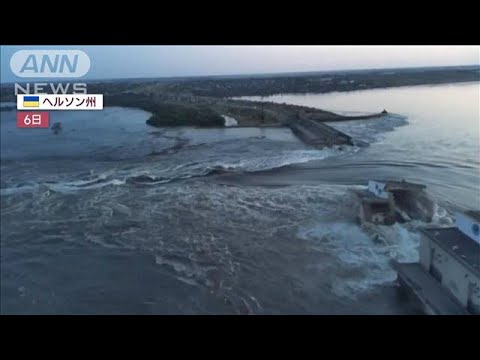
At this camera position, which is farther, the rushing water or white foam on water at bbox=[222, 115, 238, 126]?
white foam on water at bbox=[222, 115, 238, 126]

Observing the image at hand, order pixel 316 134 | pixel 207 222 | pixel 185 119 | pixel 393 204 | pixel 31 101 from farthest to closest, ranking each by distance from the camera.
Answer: pixel 185 119, pixel 316 134, pixel 207 222, pixel 393 204, pixel 31 101

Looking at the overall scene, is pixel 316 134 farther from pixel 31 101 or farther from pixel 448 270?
pixel 31 101

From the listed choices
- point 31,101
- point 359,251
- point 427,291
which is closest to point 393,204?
point 359,251

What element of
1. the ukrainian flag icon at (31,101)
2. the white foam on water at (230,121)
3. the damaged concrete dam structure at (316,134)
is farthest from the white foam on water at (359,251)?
the white foam on water at (230,121)

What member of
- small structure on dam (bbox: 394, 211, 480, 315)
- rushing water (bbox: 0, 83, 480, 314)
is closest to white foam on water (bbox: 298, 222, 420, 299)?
rushing water (bbox: 0, 83, 480, 314)

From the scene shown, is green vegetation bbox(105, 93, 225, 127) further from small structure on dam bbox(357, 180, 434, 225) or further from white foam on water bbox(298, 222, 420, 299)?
white foam on water bbox(298, 222, 420, 299)

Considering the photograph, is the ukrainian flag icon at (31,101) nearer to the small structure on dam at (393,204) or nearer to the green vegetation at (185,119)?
the small structure on dam at (393,204)
